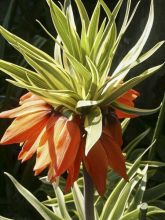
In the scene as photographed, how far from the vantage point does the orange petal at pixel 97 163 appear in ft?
2.82

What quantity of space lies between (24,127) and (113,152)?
14 cm

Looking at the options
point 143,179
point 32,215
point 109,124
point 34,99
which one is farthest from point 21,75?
point 32,215

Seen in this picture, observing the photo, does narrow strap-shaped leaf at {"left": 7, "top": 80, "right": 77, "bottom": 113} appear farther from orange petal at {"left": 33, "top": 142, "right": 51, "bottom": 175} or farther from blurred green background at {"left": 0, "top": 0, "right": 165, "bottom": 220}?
blurred green background at {"left": 0, "top": 0, "right": 165, "bottom": 220}

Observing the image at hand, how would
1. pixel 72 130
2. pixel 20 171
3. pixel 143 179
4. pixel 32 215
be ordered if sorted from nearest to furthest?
pixel 72 130
pixel 143 179
pixel 32 215
pixel 20 171

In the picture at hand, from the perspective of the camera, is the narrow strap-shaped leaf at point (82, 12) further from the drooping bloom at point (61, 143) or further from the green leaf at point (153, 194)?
the green leaf at point (153, 194)

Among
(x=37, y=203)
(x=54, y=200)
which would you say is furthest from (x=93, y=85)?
(x=54, y=200)

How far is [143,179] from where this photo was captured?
46.1 inches

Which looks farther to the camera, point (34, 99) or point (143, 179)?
point (143, 179)

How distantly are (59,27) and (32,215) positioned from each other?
905 millimetres

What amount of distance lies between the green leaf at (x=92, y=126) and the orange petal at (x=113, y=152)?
4 centimetres

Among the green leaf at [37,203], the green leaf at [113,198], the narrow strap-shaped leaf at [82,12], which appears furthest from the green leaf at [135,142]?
A: the narrow strap-shaped leaf at [82,12]

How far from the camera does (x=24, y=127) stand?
2.90ft

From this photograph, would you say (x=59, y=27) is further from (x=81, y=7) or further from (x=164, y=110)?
(x=164, y=110)

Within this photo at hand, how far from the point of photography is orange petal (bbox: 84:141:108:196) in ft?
2.82
